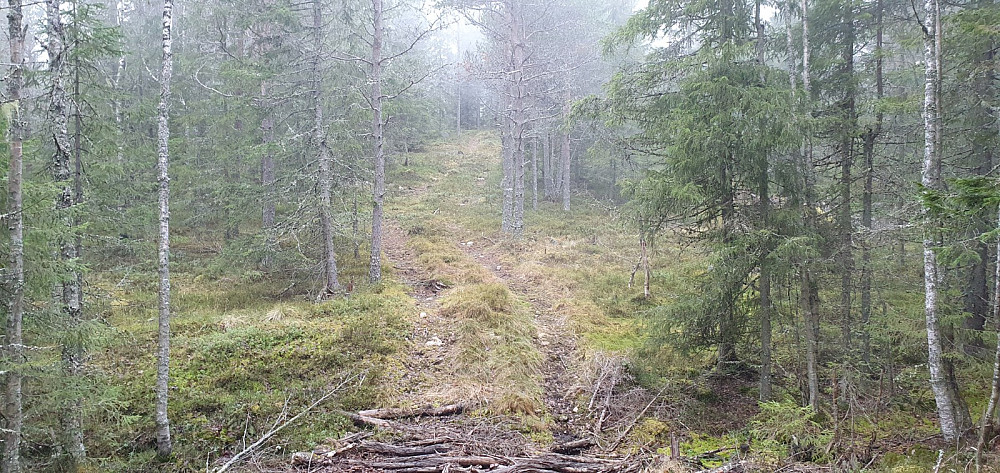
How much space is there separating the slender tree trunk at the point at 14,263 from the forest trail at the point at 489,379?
3109 mm

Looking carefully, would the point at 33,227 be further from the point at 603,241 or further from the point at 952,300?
the point at 603,241

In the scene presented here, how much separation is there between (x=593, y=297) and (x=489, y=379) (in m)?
6.02

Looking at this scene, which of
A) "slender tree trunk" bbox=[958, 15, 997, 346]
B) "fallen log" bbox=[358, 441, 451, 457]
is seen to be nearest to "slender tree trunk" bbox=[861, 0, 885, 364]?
"slender tree trunk" bbox=[958, 15, 997, 346]

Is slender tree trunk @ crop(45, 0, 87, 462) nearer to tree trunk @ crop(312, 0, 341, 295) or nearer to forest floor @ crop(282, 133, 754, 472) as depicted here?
forest floor @ crop(282, 133, 754, 472)

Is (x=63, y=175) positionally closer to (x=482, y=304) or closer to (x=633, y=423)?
(x=482, y=304)

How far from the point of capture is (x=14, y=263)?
5.64 metres

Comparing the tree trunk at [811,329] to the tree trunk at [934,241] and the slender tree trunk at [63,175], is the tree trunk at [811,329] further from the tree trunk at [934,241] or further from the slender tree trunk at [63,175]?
the slender tree trunk at [63,175]

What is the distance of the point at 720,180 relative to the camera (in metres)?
8.45

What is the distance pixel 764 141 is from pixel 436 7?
14.9 metres

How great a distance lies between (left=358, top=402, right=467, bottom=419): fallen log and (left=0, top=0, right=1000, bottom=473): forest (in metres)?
0.05

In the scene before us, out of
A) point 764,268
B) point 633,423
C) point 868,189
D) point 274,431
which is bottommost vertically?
point 633,423

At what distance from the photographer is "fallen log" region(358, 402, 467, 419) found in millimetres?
7988

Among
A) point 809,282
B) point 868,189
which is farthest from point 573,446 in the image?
point 868,189

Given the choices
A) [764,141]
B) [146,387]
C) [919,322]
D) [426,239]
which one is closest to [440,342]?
[146,387]
